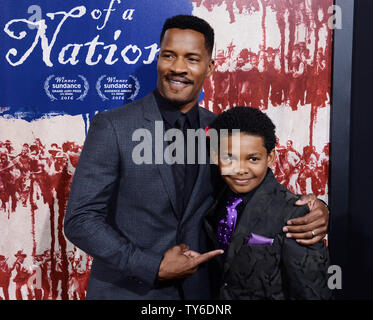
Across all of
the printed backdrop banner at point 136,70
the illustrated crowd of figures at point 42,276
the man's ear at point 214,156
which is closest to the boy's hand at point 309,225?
the man's ear at point 214,156

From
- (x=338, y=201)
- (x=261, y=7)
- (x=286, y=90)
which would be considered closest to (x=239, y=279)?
(x=338, y=201)

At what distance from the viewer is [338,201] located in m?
1.95

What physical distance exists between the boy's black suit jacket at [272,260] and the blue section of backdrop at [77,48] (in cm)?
106

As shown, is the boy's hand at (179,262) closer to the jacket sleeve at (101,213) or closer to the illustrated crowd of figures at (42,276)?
the jacket sleeve at (101,213)

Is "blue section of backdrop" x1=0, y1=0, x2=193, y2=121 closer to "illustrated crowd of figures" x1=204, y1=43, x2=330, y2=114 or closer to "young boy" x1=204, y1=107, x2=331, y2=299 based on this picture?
"illustrated crowd of figures" x1=204, y1=43, x2=330, y2=114

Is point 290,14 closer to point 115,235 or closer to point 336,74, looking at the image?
point 336,74

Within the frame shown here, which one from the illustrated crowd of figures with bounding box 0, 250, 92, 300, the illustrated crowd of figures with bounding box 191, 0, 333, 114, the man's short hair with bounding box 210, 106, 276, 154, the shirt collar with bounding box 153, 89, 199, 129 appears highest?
the illustrated crowd of figures with bounding box 191, 0, 333, 114

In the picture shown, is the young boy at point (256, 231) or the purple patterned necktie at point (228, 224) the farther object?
the purple patterned necktie at point (228, 224)

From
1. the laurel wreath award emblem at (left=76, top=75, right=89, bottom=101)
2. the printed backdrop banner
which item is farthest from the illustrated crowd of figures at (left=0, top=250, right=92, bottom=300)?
the laurel wreath award emblem at (left=76, top=75, right=89, bottom=101)

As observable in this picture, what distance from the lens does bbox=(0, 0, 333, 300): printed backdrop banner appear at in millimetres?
1930

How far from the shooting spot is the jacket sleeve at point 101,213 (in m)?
1.21

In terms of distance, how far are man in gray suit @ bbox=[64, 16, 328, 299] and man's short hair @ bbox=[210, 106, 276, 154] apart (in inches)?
7.3

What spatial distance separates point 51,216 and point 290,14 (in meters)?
1.75

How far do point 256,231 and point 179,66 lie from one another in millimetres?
656
